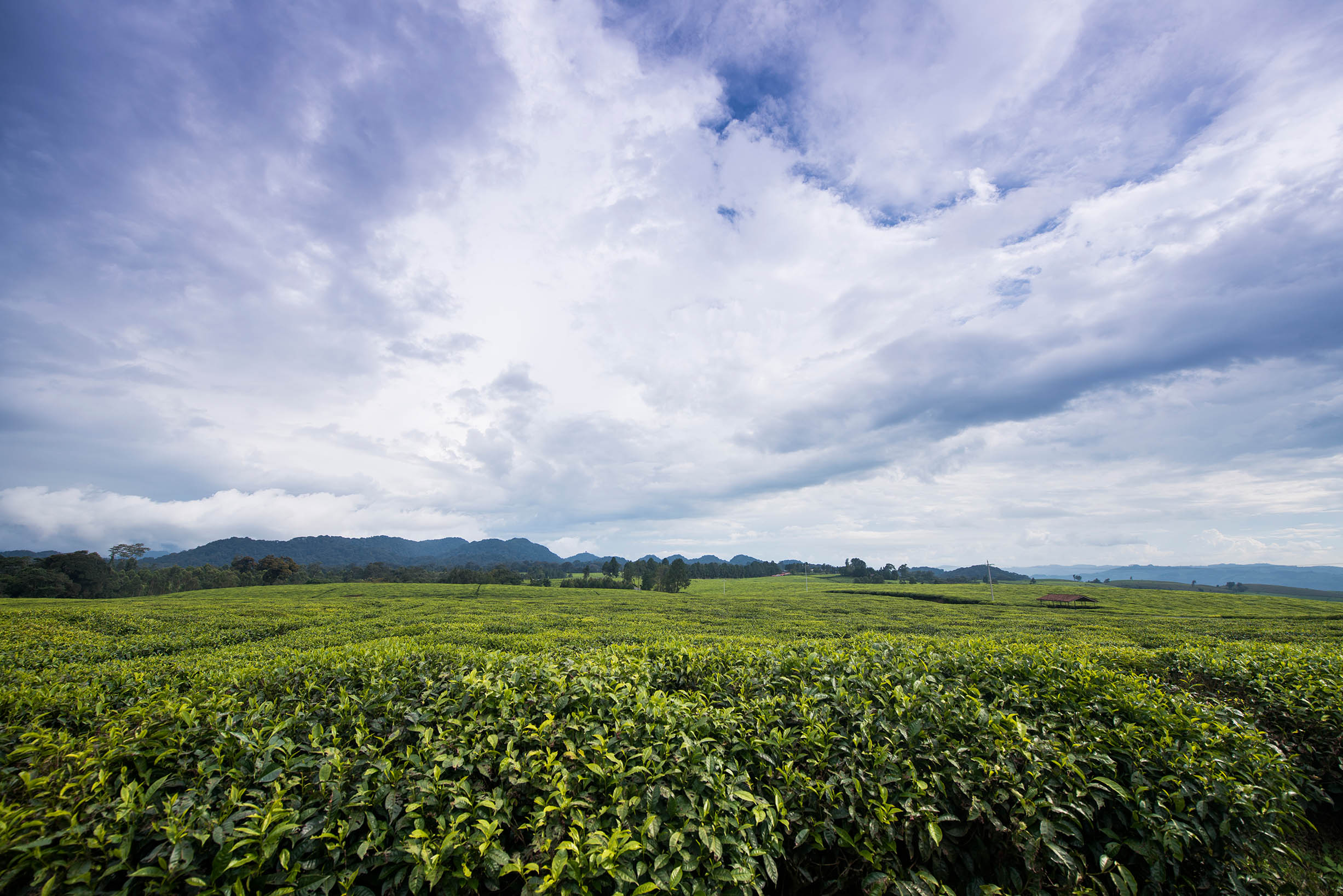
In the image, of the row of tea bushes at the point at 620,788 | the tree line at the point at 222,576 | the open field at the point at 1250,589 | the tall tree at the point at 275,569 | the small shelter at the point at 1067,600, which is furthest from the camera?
the open field at the point at 1250,589

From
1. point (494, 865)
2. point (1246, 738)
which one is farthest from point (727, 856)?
point (1246, 738)

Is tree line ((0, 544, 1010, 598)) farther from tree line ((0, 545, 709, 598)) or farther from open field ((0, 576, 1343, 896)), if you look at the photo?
open field ((0, 576, 1343, 896))

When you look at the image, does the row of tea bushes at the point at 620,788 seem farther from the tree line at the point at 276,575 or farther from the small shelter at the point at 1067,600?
the tree line at the point at 276,575

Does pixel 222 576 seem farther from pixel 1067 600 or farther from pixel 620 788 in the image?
pixel 1067 600

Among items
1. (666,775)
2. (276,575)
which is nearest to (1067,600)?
(666,775)

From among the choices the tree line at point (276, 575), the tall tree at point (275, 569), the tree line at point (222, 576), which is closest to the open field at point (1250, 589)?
the tree line at point (276, 575)

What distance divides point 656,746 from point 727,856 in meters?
0.92

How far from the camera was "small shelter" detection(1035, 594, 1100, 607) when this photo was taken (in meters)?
47.8

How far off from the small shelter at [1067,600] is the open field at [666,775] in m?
51.2

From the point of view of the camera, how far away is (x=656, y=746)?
414cm

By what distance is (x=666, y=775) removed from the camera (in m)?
3.87

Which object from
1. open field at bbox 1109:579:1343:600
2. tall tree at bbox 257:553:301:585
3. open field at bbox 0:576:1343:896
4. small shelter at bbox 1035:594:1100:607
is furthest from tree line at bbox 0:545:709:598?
open field at bbox 1109:579:1343:600

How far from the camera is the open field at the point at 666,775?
3219mm

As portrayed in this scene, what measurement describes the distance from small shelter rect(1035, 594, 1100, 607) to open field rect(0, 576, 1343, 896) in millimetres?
51233
